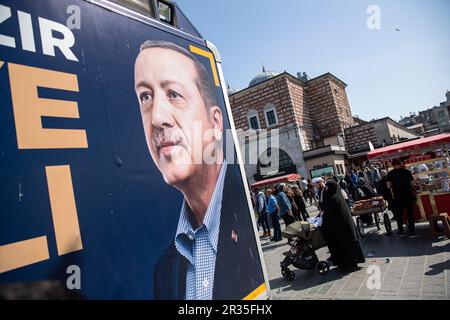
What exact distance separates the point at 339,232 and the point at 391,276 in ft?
3.68

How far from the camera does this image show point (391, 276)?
5047mm

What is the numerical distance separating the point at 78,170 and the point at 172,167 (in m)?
0.66

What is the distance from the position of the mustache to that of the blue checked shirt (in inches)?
16.3

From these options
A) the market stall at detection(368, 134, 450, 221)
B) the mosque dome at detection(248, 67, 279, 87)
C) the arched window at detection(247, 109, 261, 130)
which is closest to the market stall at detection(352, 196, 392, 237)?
the market stall at detection(368, 134, 450, 221)

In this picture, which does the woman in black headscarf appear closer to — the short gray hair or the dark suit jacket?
the dark suit jacket

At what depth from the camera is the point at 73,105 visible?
1559mm

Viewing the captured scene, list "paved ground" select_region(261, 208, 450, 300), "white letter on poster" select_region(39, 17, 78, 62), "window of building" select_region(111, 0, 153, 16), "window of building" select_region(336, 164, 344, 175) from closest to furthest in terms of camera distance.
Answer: "white letter on poster" select_region(39, 17, 78, 62), "window of building" select_region(111, 0, 153, 16), "paved ground" select_region(261, 208, 450, 300), "window of building" select_region(336, 164, 344, 175)

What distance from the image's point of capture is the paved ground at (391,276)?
4402 mm

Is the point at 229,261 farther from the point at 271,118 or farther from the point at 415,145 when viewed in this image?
the point at 271,118

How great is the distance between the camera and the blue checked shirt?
190 centimetres

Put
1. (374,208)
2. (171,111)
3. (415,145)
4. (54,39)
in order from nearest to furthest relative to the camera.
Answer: (54,39) < (171,111) < (374,208) < (415,145)

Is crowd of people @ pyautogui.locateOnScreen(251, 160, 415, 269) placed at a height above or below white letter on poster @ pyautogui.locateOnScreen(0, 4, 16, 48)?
below

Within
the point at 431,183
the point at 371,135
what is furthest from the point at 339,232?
the point at 371,135
